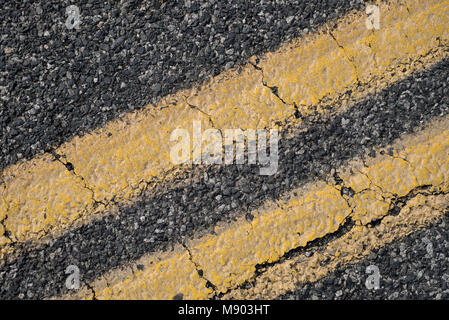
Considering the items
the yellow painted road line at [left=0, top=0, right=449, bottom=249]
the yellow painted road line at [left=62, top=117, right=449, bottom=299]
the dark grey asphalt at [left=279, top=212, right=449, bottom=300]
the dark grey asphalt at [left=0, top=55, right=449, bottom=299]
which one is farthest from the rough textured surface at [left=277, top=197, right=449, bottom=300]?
the yellow painted road line at [left=0, top=0, right=449, bottom=249]

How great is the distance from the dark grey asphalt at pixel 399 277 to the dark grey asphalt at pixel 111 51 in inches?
47.3

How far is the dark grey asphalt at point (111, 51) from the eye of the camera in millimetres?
2504

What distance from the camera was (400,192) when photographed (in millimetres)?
2521

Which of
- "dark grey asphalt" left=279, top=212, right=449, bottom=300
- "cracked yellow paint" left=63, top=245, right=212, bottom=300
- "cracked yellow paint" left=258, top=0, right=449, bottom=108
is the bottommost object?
"dark grey asphalt" left=279, top=212, right=449, bottom=300

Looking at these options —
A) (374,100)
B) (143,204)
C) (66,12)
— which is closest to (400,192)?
(374,100)

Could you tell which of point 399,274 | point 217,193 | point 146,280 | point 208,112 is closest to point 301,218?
point 217,193

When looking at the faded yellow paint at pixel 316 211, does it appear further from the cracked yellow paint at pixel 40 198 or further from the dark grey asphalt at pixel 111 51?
the dark grey asphalt at pixel 111 51

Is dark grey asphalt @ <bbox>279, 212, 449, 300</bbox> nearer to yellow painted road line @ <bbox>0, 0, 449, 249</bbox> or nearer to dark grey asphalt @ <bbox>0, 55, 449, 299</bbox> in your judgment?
dark grey asphalt @ <bbox>0, 55, 449, 299</bbox>

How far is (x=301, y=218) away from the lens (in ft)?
8.22

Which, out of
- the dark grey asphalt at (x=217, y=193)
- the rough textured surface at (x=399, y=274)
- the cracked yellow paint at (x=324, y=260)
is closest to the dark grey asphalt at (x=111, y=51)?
the dark grey asphalt at (x=217, y=193)

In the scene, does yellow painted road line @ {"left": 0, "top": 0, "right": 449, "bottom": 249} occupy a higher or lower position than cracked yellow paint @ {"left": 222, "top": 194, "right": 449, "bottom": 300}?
higher

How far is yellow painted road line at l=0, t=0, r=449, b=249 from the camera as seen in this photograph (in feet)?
8.18

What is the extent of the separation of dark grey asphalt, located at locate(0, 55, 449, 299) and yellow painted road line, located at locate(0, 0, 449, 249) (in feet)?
0.27

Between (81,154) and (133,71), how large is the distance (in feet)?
1.63
